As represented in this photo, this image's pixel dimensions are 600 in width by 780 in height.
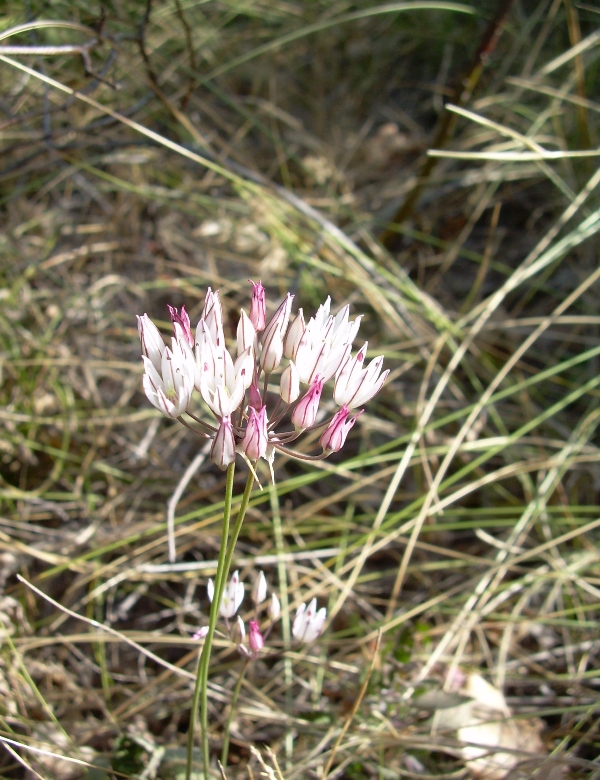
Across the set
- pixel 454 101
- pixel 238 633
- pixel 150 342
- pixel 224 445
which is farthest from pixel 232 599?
pixel 454 101

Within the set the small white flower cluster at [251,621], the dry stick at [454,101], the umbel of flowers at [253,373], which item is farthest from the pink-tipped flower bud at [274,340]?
the dry stick at [454,101]

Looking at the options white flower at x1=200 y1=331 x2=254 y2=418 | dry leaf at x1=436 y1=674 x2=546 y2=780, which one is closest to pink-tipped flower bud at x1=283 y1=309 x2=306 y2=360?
white flower at x1=200 y1=331 x2=254 y2=418

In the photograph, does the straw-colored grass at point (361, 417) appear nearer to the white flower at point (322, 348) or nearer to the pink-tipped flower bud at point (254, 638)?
the pink-tipped flower bud at point (254, 638)

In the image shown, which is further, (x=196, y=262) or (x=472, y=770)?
(x=196, y=262)

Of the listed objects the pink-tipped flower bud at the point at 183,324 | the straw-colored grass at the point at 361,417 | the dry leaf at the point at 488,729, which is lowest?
the dry leaf at the point at 488,729

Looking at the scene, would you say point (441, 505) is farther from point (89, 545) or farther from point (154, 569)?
point (89, 545)

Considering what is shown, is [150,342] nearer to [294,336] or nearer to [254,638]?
[294,336]

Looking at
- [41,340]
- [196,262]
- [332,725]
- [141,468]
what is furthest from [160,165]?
[332,725]
